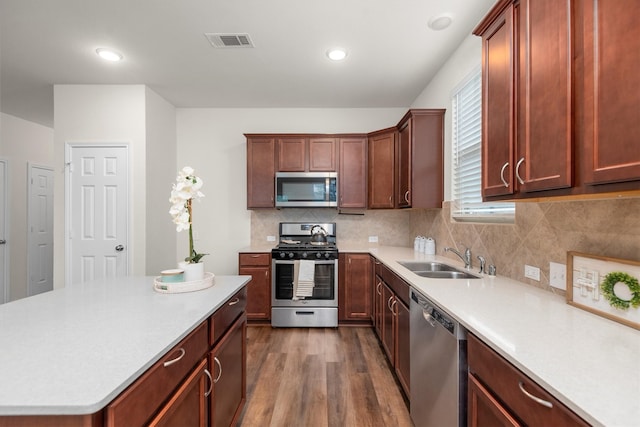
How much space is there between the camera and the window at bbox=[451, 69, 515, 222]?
212 cm

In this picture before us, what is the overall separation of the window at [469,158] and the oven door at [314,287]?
4.99 feet

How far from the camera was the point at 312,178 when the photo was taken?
3.55 meters

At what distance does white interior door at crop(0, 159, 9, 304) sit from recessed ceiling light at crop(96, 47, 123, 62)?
282 centimetres

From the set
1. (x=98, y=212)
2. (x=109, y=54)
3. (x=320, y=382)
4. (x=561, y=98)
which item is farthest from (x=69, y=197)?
(x=561, y=98)

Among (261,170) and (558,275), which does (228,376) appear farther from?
(261,170)

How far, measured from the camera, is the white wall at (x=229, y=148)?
3.94 meters

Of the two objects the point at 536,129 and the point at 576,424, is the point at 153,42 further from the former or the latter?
the point at 576,424

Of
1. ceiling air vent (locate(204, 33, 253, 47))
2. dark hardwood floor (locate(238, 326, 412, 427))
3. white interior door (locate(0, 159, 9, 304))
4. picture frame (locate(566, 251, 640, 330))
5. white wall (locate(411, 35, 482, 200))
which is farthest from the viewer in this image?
white interior door (locate(0, 159, 9, 304))

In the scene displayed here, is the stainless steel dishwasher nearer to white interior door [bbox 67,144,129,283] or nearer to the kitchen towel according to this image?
the kitchen towel

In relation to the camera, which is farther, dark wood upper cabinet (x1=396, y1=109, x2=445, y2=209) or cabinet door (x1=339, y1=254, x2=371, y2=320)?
cabinet door (x1=339, y1=254, x2=371, y2=320)

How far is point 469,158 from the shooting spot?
92.1 inches

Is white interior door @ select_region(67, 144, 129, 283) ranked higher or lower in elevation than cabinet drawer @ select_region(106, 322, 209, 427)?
higher

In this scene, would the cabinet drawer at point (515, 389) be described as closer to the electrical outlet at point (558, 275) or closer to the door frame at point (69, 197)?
the electrical outlet at point (558, 275)

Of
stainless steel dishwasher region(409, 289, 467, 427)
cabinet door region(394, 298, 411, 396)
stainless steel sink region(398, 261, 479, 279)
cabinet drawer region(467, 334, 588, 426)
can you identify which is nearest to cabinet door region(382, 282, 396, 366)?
cabinet door region(394, 298, 411, 396)
